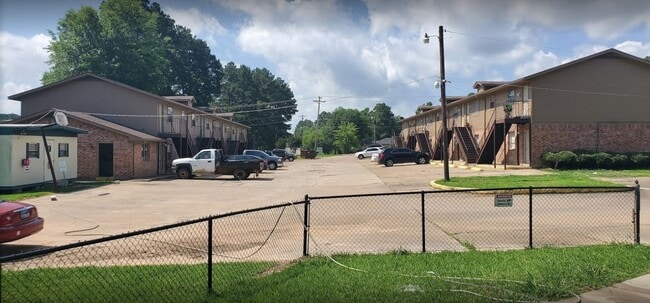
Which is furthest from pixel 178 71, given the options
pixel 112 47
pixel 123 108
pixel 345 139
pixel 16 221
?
pixel 16 221

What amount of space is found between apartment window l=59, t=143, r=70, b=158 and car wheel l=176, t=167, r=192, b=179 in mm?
6933

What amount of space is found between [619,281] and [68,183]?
26146mm

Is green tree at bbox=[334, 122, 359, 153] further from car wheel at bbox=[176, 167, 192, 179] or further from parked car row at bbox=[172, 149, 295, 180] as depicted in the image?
car wheel at bbox=[176, 167, 192, 179]

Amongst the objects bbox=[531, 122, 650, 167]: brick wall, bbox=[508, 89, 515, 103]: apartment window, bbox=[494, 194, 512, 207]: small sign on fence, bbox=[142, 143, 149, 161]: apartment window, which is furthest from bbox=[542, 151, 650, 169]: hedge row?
bbox=[142, 143, 149, 161]: apartment window

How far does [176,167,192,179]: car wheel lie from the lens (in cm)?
3209

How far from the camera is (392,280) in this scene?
261 inches

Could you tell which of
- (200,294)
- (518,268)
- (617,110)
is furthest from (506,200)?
(617,110)

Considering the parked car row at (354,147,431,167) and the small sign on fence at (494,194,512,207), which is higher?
the parked car row at (354,147,431,167)

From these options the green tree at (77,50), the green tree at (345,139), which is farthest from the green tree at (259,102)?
the green tree at (77,50)

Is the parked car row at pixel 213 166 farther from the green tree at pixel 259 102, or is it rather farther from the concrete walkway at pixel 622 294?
the green tree at pixel 259 102

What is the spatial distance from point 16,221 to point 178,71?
8516 centimetres

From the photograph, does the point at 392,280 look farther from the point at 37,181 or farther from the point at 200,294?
the point at 37,181

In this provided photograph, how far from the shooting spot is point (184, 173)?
32.2 m

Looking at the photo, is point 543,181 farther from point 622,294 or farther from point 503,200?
point 622,294
